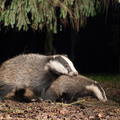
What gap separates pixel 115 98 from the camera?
7785 mm

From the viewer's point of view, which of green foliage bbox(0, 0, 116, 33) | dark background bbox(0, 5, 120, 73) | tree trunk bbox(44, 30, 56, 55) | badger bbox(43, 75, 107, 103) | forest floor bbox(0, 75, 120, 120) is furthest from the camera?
dark background bbox(0, 5, 120, 73)

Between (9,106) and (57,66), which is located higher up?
(57,66)

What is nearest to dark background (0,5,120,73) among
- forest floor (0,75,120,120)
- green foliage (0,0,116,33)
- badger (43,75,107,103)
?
badger (43,75,107,103)

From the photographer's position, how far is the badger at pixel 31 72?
678 centimetres

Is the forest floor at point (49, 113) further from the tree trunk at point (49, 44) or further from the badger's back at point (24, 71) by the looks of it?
the tree trunk at point (49, 44)

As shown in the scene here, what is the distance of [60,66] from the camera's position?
698cm

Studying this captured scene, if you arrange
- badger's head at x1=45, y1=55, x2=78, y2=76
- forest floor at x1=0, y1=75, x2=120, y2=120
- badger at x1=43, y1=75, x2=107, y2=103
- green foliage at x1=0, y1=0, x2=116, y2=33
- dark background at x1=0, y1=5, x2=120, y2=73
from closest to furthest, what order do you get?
1. forest floor at x1=0, y1=75, x2=120, y2=120
2. green foliage at x1=0, y1=0, x2=116, y2=33
3. badger's head at x1=45, y1=55, x2=78, y2=76
4. badger at x1=43, y1=75, x2=107, y2=103
5. dark background at x1=0, y1=5, x2=120, y2=73

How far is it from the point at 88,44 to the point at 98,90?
347 inches

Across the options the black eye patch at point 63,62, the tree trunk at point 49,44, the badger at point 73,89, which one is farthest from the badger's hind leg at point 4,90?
the tree trunk at point 49,44

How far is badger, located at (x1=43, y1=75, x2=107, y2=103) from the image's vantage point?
7512 mm

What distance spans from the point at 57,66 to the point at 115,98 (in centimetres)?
168

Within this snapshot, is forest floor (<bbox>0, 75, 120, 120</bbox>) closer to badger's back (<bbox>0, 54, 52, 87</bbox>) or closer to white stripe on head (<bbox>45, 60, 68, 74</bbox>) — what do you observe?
badger's back (<bbox>0, 54, 52, 87</bbox>)

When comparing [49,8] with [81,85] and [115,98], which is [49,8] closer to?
[81,85]

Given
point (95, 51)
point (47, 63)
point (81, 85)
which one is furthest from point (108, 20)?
point (47, 63)
